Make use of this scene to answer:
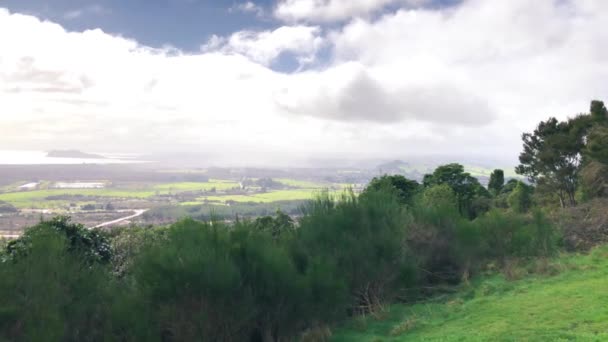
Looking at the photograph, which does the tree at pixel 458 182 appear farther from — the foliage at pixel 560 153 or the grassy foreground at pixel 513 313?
the grassy foreground at pixel 513 313

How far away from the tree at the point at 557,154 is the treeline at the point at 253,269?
49.5ft

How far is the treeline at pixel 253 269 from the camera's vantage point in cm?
1005

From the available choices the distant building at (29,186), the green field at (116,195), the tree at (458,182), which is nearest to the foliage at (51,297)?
the tree at (458,182)

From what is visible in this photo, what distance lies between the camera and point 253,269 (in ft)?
37.9

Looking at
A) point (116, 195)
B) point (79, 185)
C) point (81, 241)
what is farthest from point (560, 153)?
point (79, 185)

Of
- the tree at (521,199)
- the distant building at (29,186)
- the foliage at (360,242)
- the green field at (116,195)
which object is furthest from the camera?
the distant building at (29,186)

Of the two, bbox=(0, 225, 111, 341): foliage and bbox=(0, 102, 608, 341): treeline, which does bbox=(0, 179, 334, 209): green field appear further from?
bbox=(0, 225, 111, 341): foliage

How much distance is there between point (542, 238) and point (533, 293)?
6.79 metres

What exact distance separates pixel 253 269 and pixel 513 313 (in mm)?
7931

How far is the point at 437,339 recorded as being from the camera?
36.1 ft

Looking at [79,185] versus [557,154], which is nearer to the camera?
[557,154]

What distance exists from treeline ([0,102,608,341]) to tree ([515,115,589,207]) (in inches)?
594

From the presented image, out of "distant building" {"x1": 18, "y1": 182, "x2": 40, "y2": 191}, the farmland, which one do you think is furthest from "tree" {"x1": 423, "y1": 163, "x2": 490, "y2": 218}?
"distant building" {"x1": 18, "y1": 182, "x2": 40, "y2": 191}

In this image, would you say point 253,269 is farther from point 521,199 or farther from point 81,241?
point 521,199
